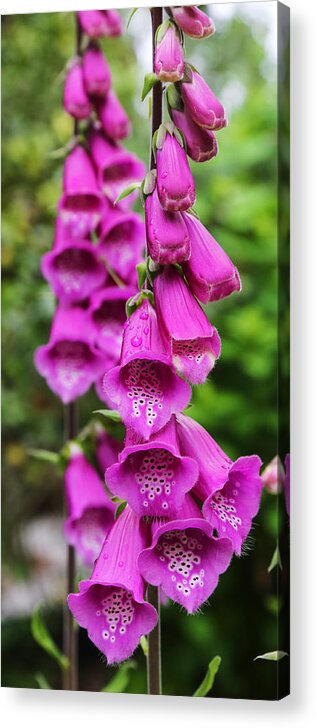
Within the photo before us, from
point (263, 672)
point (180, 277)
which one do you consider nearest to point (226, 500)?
point (180, 277)

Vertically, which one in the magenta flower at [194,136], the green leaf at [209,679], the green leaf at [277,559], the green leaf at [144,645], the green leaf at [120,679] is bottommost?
the green leaf at [120,679]

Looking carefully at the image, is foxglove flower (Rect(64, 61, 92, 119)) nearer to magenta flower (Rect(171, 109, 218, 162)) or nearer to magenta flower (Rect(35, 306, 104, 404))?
magenta flower (Rect(35, 306, 104, 404))

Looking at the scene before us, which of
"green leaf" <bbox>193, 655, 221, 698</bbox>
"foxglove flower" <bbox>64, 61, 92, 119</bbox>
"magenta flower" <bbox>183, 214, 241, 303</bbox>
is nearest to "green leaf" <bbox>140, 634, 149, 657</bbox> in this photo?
"green leaf" <bbox>193, 655, 221, 698</bbox>

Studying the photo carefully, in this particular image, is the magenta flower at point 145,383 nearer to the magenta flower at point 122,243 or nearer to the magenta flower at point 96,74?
the magenta flower at point 122,243

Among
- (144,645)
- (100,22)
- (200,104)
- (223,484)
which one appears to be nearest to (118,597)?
(144,645)

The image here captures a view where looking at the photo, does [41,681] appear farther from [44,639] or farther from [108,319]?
[108,319]

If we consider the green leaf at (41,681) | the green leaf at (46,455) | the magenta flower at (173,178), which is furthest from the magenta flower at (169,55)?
the green leaf at (41,681)
